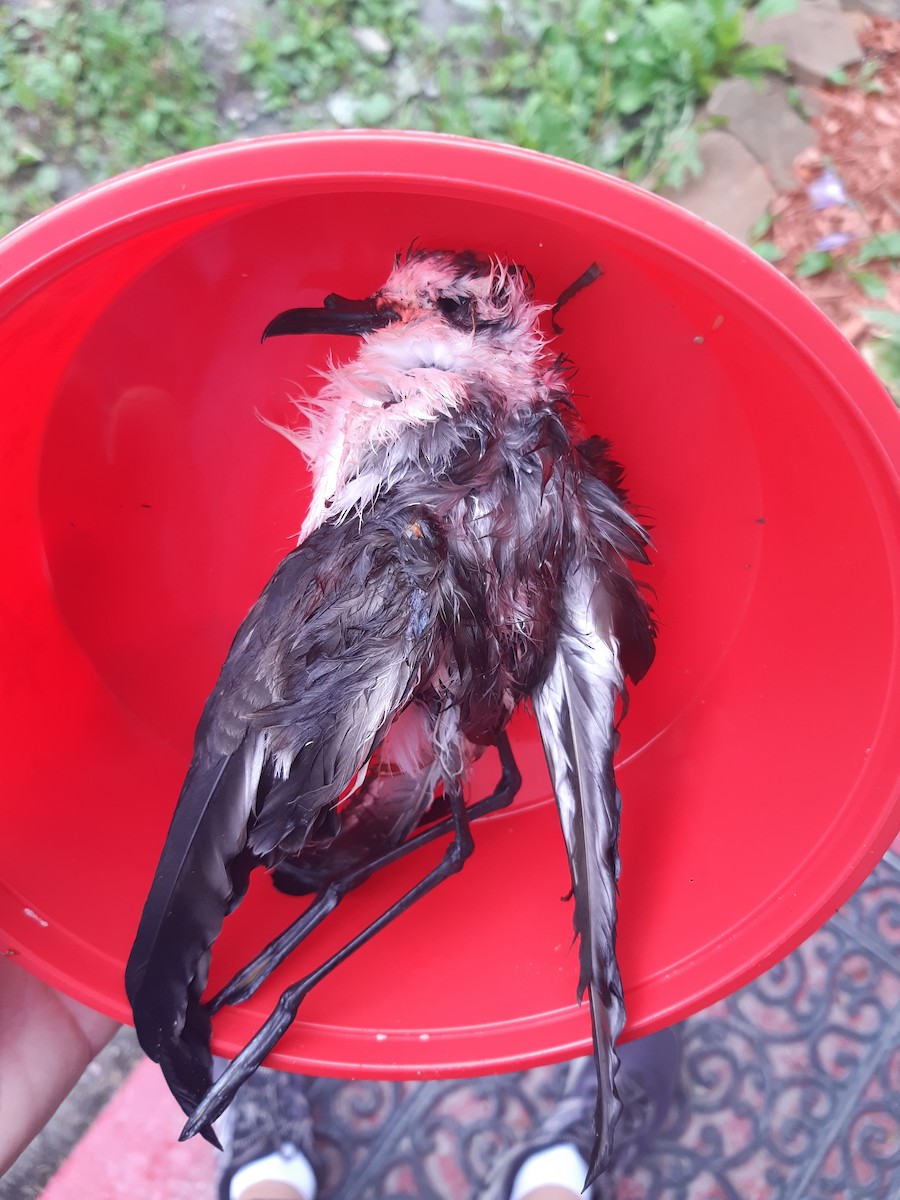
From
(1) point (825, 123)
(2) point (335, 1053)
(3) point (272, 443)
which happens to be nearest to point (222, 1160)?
(2) point (335, 1053)

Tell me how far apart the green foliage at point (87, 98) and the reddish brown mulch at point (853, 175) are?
105cm

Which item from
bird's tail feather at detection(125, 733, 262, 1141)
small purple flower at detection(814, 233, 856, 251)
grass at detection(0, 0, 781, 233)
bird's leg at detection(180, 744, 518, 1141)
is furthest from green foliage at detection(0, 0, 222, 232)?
bird's leg at detection(180, 744, 518, 1141)

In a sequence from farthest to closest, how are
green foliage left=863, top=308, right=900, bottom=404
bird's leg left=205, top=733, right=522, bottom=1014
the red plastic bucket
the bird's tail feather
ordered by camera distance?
green foliage left=863, top=308, right=900, bottom=404 < bird's leg left=205, top=733, right=522, bottom=1014 < the bird's tail feather < the red plastic bucket

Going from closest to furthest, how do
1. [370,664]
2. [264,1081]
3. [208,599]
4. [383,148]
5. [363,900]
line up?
[383,148]
[370,664]
[363,900]
[208,599]
[264,1081]

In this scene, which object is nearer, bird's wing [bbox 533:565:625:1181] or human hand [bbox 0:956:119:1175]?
bird's wing [bbox 533:565:625:1181]

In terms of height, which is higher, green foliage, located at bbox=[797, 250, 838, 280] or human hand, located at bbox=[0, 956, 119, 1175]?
green foliage, located at bbox=[797, 250, 838, 280]

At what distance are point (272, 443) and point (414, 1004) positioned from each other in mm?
795

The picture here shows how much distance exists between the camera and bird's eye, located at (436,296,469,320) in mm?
1066

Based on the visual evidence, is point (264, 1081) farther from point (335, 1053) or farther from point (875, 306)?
point (875, 306)

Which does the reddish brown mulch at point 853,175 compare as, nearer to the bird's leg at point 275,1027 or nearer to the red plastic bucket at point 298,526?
the red plastic bucket at point 298,526

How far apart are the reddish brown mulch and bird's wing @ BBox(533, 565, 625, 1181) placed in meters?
0.89

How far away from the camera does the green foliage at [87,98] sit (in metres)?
1.60

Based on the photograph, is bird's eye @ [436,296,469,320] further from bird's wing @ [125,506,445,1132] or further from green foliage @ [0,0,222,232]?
green foliage @ [0,0,222,232]

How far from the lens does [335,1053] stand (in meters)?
0.98
